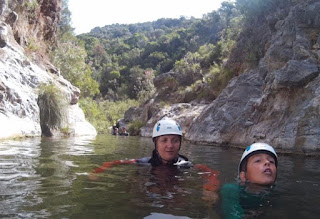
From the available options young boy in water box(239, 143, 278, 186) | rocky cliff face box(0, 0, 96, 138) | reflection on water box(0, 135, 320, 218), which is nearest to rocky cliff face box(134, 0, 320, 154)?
reflection on water box(0, 135, 320, 218)

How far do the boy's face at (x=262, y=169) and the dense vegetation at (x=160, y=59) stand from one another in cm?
1337

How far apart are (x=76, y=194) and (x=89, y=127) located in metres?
17.9

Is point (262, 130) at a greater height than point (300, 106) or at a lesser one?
lesser

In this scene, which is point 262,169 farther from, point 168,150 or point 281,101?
point 281,101

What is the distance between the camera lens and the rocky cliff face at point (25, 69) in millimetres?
13604

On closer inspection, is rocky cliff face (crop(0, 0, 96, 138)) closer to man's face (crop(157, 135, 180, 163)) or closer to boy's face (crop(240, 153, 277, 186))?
man's face (crop(157, 135, 180, 163))

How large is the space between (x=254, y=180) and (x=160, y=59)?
198 ft

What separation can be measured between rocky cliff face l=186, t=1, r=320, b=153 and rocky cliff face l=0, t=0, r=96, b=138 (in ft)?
24.8

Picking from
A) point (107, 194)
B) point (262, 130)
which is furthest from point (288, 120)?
point (107, 194)

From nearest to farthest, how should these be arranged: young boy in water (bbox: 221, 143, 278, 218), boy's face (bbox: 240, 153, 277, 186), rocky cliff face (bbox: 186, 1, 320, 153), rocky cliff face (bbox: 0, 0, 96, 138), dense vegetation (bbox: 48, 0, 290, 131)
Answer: young boy in water (bbox: 221, 143, 278, 218)
boy's face (bbox: 240, 153, 277, 186)
rocky cliff face (bbox: 186, 1, 320, 153)
rocky cliff face (bbox: 0, 0, 96, 138)
dense vegetation (bbox: 48, 0, 290, 131)

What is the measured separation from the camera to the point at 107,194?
11.9 ft

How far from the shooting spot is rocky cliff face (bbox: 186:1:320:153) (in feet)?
30.7

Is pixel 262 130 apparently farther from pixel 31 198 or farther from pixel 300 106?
pixel 31 198

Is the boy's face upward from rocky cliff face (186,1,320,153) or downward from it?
downward
